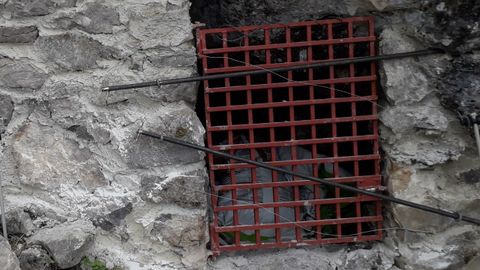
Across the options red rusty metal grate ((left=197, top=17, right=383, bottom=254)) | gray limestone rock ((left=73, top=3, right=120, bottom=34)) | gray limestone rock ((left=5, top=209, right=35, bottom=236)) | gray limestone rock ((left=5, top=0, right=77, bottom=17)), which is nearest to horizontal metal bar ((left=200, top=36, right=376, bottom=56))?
red rusty metal grate ((left=197, top=17, right=383, bottom=254))

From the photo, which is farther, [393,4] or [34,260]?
[393,4]

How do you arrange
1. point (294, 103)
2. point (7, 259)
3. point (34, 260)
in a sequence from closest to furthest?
point (7, 259)
point (34, 260)
point (294, 103)

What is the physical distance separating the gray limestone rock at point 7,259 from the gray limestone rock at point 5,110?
0.53 meters

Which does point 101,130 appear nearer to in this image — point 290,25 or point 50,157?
point 50,157

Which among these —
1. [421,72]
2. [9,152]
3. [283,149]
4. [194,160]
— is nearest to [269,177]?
[283,149]

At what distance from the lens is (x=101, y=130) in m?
2.57

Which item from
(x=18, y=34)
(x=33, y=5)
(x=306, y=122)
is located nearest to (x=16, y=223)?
(x=18, y=34)

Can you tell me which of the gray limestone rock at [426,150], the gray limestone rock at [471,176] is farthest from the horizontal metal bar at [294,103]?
the gray limestone rock at [471,176]

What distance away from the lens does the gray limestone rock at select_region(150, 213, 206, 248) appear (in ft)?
8.50

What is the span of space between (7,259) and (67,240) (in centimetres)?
31

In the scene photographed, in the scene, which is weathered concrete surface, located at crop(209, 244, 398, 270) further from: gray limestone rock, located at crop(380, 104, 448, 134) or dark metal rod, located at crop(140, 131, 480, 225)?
gray limestone rock, located at crop(380, 104, 448, 134)

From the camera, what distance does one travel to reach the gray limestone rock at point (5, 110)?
256 cm

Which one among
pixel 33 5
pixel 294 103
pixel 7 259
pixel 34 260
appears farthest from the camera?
pixel 294 103

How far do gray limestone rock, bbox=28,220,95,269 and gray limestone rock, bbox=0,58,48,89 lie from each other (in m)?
0.56
